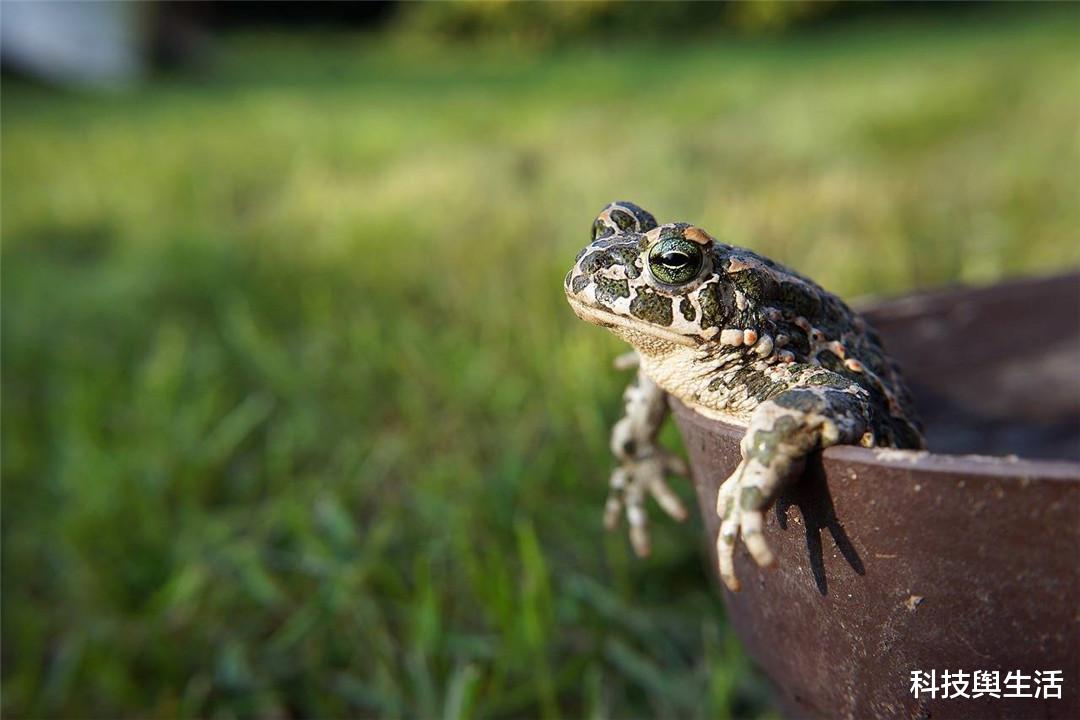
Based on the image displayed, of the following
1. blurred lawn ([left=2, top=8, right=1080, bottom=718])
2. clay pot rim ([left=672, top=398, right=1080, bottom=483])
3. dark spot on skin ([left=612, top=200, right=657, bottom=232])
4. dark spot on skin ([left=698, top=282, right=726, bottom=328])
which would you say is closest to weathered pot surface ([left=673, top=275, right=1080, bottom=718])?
clay pot rim ([left=672, top=398, right=1080, bottom=483])

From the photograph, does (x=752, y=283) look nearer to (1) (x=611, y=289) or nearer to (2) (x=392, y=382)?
(1) (x=611, y=289)

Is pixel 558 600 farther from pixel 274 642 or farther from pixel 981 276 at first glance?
pixel 981 276

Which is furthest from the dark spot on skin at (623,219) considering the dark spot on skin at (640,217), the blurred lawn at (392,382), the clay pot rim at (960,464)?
the blurred lawn at (392,382)

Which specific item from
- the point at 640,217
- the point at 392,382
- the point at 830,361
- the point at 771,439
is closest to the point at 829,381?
the point at 830,361

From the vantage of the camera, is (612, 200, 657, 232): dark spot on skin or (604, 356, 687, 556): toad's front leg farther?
(604, 356, 687, 556): toad's front leg

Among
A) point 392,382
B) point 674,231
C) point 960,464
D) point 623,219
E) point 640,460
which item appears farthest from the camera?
point 392,382

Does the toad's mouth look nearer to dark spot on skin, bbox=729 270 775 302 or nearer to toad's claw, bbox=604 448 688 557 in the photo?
dark spot on skin, bbox=729 270 775 302

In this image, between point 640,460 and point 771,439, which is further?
point 640,460
